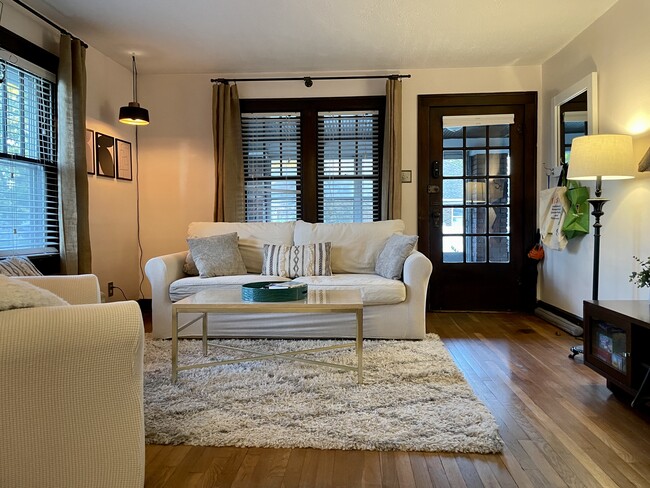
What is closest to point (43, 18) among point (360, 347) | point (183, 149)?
point (183, 149)

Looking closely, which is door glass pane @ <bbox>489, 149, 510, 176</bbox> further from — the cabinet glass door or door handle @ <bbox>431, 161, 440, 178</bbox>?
the cabinet glass door

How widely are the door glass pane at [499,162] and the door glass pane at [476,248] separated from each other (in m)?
0.69

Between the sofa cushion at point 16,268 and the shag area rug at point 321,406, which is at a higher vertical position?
the sofa cushion at point 16,268

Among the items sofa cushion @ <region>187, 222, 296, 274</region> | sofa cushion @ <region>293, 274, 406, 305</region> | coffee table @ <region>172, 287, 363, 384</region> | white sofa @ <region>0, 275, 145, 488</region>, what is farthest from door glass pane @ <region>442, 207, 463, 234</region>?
white sofa @ <region>0, 275, 145, 488</region>

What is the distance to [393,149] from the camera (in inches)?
168

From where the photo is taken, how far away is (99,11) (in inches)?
124

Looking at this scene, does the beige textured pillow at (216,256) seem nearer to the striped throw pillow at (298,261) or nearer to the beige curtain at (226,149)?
the striped throw pillow at (298,261)

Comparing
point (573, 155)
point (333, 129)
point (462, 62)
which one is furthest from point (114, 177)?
point (573, 155)

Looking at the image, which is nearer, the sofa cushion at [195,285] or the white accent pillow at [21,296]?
the white accent pillow at [21,296]

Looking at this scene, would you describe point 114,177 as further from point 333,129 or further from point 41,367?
point 41,367

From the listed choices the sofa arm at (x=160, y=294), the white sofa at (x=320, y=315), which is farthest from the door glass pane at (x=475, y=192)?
the sofa arm at (x=160, y=294)

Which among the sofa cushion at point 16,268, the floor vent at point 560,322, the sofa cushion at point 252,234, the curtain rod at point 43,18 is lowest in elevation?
the floor vent at point 560,322

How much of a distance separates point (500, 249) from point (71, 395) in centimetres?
411

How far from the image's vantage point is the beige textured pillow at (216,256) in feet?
11.4
